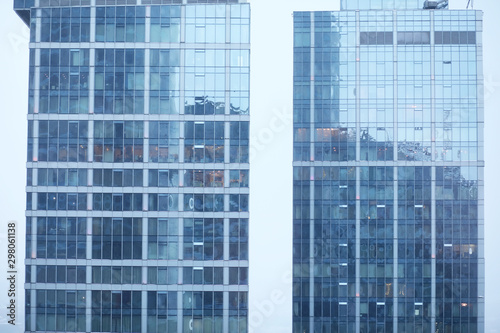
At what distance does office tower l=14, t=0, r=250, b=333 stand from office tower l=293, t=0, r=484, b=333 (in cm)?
4373

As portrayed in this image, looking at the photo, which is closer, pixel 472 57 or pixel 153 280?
pixel 153 280

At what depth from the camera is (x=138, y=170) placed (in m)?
93.1

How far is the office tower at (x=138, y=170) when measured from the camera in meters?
92.4

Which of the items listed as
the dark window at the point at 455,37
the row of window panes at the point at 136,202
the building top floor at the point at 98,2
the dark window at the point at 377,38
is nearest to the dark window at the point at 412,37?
the dark window at the point at 377,38

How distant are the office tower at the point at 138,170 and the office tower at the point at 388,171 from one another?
43.7m

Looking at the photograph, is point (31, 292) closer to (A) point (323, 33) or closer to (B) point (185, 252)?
(B) point (185, 252)

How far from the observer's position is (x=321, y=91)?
13625cm

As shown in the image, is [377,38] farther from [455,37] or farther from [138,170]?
[138,170]

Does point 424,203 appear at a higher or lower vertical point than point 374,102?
lower

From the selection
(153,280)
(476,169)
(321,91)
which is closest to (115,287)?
(153,280)

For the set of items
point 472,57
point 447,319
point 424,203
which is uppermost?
point 472,57

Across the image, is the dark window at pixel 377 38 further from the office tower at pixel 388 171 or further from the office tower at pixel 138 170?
the office tower at pixel 138 170

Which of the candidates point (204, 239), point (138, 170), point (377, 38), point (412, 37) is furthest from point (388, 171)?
point (138, 170)

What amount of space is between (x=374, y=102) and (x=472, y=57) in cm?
1826
